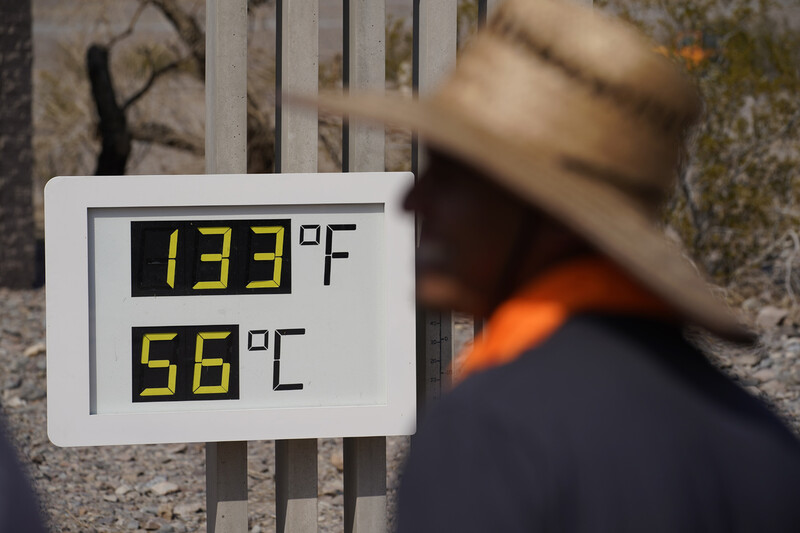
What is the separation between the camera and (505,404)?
3.37 ft

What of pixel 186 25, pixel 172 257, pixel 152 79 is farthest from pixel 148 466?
pixel 152 79

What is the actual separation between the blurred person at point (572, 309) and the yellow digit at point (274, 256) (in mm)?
1880

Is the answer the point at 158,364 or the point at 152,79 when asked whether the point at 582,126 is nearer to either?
the point at 158,364

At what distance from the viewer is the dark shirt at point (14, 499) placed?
91cm

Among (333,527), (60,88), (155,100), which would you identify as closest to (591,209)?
(333,527)

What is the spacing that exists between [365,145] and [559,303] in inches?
86.1

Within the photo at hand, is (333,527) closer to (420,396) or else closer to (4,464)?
(420,396)

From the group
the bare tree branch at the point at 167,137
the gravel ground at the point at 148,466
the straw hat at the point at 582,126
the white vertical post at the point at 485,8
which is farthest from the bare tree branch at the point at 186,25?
the straw hat at the point at 582,126

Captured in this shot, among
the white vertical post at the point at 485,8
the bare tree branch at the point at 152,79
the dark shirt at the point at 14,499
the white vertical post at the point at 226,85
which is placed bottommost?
the dark shirt at the point at 14,499

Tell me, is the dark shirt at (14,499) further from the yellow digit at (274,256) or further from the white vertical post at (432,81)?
the white vertical post at (432,81)

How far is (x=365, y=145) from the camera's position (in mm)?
3246

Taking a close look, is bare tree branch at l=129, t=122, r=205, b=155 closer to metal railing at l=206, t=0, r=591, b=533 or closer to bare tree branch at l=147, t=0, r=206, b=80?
bare tree branch at l=147, t=0, r=206, b=80

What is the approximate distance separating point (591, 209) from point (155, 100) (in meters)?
10.3

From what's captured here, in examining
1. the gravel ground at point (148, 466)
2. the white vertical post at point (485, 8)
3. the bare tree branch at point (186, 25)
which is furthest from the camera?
the bare tree branch at point (186, 25)
